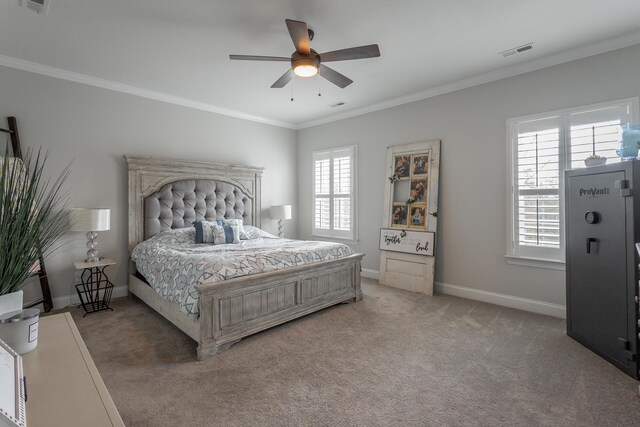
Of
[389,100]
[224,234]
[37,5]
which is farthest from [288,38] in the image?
[224,234]

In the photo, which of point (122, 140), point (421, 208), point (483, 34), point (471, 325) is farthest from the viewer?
point (421, 208)

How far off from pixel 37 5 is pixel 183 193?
2415 mm

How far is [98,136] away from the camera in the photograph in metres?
3.90

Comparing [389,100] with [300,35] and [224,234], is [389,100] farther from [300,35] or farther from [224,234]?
[224,234]

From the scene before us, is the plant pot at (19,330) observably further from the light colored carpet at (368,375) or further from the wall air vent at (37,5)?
the wall air vent at (37,5)

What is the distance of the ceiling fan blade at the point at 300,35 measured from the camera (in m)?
2.24

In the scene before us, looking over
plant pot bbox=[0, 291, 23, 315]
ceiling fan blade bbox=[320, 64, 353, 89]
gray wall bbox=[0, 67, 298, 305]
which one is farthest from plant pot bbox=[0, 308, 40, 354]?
gray wall bbox=[0, 67, 298, 305]

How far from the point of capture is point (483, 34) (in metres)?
2.92

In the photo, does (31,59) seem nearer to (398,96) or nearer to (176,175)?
(176,175)

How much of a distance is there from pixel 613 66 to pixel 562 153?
0.89 meters

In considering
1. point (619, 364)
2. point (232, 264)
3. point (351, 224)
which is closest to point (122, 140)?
point (232, 264)

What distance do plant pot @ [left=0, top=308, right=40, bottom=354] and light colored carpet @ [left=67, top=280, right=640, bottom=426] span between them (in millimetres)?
971

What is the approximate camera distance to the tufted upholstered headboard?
411 centimetres

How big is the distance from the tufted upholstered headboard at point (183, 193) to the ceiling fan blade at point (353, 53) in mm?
2771
